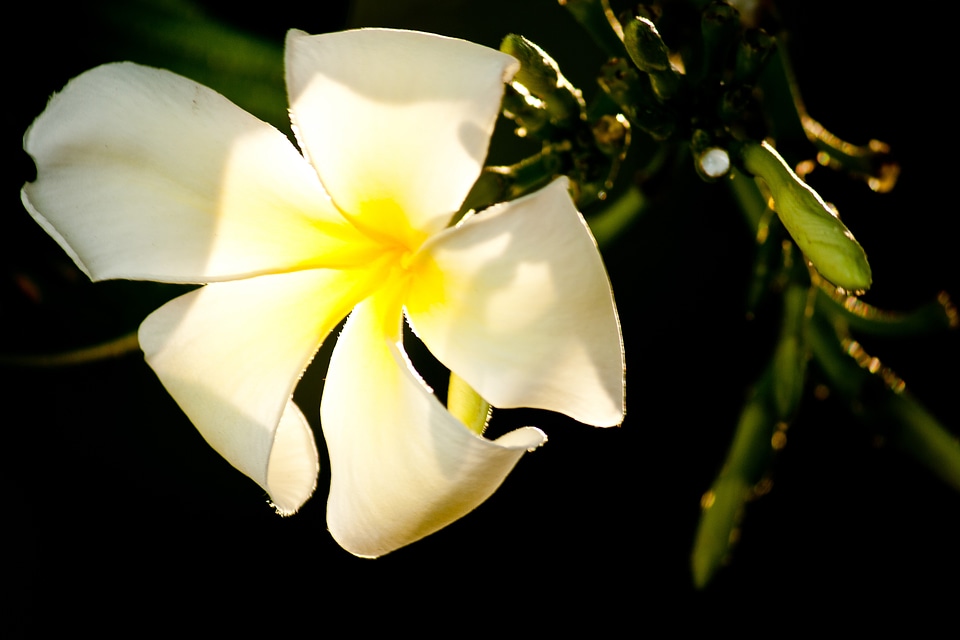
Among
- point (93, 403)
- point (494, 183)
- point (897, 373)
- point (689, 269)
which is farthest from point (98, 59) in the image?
point (897, 373)

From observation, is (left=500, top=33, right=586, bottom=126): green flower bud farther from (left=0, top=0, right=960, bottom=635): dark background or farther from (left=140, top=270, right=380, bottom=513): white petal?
(left=0, top=0, right=960, bottom=635): dark background

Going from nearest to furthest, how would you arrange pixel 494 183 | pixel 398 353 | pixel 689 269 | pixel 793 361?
pixel 398 353 → pixel 494 183 → pixel 793 361 → pixel 689 269

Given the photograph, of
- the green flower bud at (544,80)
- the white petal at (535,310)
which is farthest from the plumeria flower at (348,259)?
the green flower bud at (544,80)

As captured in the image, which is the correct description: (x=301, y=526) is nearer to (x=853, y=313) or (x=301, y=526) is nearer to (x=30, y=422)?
(x=30, y=422)

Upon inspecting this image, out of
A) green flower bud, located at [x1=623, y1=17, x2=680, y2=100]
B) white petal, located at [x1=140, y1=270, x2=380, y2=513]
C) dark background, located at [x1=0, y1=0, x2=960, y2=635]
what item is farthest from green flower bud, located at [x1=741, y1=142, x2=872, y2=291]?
dark background, located at [x1=0, y1=0, x2=960, y2=635]

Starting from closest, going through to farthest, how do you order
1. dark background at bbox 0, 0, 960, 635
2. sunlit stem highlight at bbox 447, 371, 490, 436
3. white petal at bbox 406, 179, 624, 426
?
white petal at bbox 406, 179, 624, 426 → sunlit stem highlight at bbox 447, 371, 490, 436 → dark background at bbox 0, 0, 960, 635

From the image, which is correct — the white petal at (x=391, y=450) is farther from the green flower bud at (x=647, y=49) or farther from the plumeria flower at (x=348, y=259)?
the green flower bud at (x=647, y=49)

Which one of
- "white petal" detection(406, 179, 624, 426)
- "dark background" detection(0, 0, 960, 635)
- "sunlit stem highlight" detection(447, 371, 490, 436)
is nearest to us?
"white petal" detection(406, 179, 624, 426)
